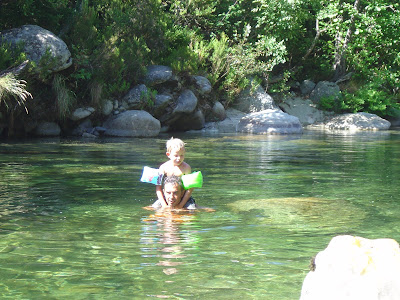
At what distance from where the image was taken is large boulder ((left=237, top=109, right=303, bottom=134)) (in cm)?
2117

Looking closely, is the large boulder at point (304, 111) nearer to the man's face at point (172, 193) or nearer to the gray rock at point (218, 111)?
the gray rock at point (218, 111)

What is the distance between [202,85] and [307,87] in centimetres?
749

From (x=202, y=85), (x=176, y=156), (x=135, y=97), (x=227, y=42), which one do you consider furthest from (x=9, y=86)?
(x=227, y=42)

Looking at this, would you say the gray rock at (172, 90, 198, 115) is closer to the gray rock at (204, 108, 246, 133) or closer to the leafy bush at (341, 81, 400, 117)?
the gray rock at (204, 108, 246, 133)

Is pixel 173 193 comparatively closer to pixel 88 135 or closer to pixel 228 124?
pixel 88 135

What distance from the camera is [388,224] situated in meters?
6.51

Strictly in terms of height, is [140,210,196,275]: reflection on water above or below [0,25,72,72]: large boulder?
below

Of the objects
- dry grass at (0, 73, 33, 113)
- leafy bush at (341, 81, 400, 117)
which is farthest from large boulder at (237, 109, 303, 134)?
dry grass at (0, 73, 33, 113)

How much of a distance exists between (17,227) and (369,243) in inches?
162

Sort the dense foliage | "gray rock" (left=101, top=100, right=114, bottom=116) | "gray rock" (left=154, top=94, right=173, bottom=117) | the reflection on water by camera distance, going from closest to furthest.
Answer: the reflection on water → the dense foliage → "gray rock" (left=101, top=100, right=114, bottom=116) → "gray rock" (left=154, top=94, right=173, bottom=117)

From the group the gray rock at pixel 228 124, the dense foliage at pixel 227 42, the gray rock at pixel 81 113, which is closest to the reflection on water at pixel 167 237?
the dense foliage at pixel 227 42

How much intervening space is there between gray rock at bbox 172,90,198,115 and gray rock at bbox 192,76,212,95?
88 centimetres

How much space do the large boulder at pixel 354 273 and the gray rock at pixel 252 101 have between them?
22.0 metres

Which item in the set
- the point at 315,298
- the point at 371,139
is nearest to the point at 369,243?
the point at 315,298
